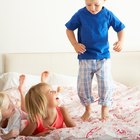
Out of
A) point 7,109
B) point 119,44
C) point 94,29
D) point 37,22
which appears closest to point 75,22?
point 94,29

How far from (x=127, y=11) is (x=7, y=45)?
1090 millimetres

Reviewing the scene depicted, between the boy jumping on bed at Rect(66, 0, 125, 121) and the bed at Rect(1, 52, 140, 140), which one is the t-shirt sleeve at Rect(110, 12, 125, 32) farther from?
the bed at Rect(1, 52, 140, 140)

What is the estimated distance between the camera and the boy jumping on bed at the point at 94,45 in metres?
1.99

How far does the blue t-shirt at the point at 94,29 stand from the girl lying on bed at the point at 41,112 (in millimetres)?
374

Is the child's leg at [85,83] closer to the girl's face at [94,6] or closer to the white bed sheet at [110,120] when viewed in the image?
the white bed sheet at [110,120]

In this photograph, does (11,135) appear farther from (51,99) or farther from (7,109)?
(51,99)

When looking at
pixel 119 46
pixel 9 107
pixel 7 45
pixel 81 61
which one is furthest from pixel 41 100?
pixel 7 45

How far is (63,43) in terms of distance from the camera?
3258mm

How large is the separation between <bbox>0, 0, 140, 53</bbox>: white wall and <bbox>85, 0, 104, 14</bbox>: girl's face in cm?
125

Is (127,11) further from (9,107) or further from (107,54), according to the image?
(9,107)

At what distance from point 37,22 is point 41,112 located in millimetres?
1594

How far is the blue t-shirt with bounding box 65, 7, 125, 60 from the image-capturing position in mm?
1991

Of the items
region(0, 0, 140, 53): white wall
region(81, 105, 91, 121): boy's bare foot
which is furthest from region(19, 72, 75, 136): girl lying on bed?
region(0, 0, 140, 53): white wall

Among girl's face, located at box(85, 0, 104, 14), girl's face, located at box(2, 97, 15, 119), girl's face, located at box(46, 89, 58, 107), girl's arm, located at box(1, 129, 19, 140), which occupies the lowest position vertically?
girl's arm, located at box(1, 129, 19, 140)
